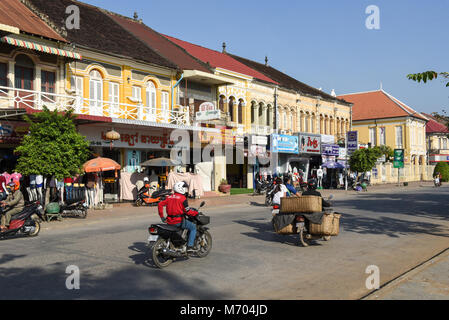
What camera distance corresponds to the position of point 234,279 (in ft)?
22.7

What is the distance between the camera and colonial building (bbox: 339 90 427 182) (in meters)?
56.0

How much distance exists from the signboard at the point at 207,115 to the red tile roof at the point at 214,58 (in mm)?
6111

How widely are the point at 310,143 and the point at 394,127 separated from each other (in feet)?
82.1

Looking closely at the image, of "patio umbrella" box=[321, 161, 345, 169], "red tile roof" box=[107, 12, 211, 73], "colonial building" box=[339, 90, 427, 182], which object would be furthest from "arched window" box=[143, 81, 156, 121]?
Result: "colonial building" box=[339, 90, 427, 182]

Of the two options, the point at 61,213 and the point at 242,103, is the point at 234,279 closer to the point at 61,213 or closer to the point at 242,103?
the point at 61,213

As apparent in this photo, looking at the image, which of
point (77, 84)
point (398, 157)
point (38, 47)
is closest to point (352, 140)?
point (398, 157)

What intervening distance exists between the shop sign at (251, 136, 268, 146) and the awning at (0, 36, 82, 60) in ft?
48.8

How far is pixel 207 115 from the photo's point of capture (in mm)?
24969

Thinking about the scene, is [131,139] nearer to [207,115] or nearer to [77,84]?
[77,84]

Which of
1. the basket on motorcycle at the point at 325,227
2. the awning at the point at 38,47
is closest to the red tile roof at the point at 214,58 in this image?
the awning at the point at 38,47

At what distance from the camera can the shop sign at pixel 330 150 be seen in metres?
38.7

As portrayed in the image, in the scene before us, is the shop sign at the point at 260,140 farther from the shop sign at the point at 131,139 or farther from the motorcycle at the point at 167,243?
the motorcycle at the point at 167,243

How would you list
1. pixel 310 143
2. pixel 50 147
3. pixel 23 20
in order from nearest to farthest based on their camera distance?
pixel 50 147, pixel 23 20, pixel 310 143
